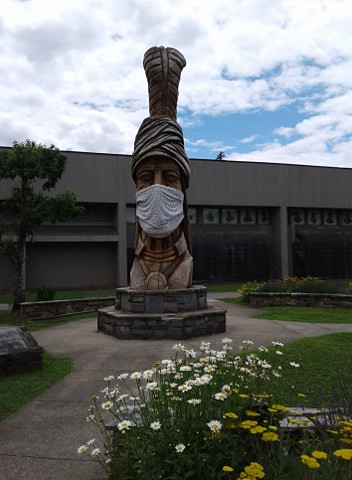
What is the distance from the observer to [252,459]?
8.03 ft

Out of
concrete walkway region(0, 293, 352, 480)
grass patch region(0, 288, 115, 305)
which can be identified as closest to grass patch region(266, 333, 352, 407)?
concrete walkway region(0, 293, 352, 480)

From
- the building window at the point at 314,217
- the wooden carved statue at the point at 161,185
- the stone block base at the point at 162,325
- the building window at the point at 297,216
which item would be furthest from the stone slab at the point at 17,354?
the building window at the point at 314,217

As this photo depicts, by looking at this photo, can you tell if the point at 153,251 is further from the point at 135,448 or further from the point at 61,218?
the point at 135,448

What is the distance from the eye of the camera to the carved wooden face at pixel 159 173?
29.0 feet

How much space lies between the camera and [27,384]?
536cm

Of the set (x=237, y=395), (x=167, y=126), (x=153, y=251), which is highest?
(x=167, y=126)

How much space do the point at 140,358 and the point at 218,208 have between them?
2010cm

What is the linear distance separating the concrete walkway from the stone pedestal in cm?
22

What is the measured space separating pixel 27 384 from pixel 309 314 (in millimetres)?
8770

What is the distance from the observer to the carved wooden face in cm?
883

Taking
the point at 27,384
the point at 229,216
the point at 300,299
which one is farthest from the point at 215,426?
the point at 229,216

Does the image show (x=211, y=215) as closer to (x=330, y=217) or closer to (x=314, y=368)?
(x=330, y=217)

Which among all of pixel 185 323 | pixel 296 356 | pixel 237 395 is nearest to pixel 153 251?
pixel 185 323

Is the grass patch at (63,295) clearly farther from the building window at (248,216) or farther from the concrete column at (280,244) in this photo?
the concrete column at (280,244)
